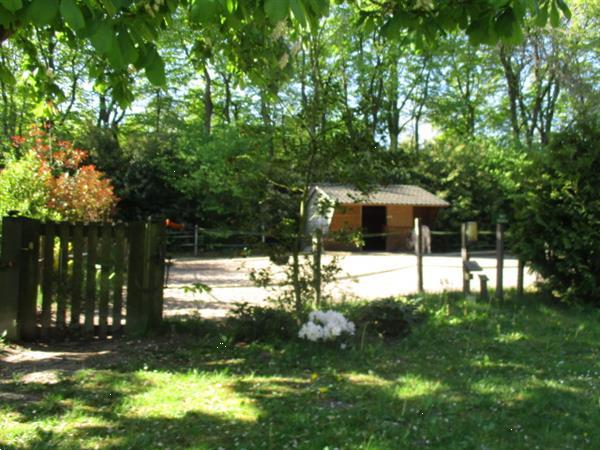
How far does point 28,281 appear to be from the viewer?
21.1 ft

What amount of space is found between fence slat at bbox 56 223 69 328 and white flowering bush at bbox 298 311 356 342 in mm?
2751

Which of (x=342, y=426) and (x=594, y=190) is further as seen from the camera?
(x=594, y=190)

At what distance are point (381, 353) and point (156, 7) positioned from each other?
13.0 feet

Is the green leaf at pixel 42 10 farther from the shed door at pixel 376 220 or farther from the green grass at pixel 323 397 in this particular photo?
the shed door at pixel 376 220

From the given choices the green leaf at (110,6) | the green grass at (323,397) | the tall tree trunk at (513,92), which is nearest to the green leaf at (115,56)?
the green leaf at (110,6)

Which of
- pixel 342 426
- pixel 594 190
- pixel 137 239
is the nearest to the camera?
pixel 342 426

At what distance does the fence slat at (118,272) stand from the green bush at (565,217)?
6013mm

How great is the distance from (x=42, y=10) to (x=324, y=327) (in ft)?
14.0

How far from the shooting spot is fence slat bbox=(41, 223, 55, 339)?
648 centimetres

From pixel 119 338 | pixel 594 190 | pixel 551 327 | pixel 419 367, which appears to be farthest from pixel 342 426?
pixel 594 190

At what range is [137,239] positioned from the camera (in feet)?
21.7

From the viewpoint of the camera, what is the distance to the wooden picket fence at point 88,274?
6.39 m

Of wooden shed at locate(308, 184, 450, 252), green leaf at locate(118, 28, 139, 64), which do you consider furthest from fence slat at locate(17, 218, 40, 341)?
wooden shed at locate(308, 184, 450, 252)

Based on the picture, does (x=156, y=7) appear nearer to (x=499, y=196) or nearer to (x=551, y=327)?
(x=551, y=327)
